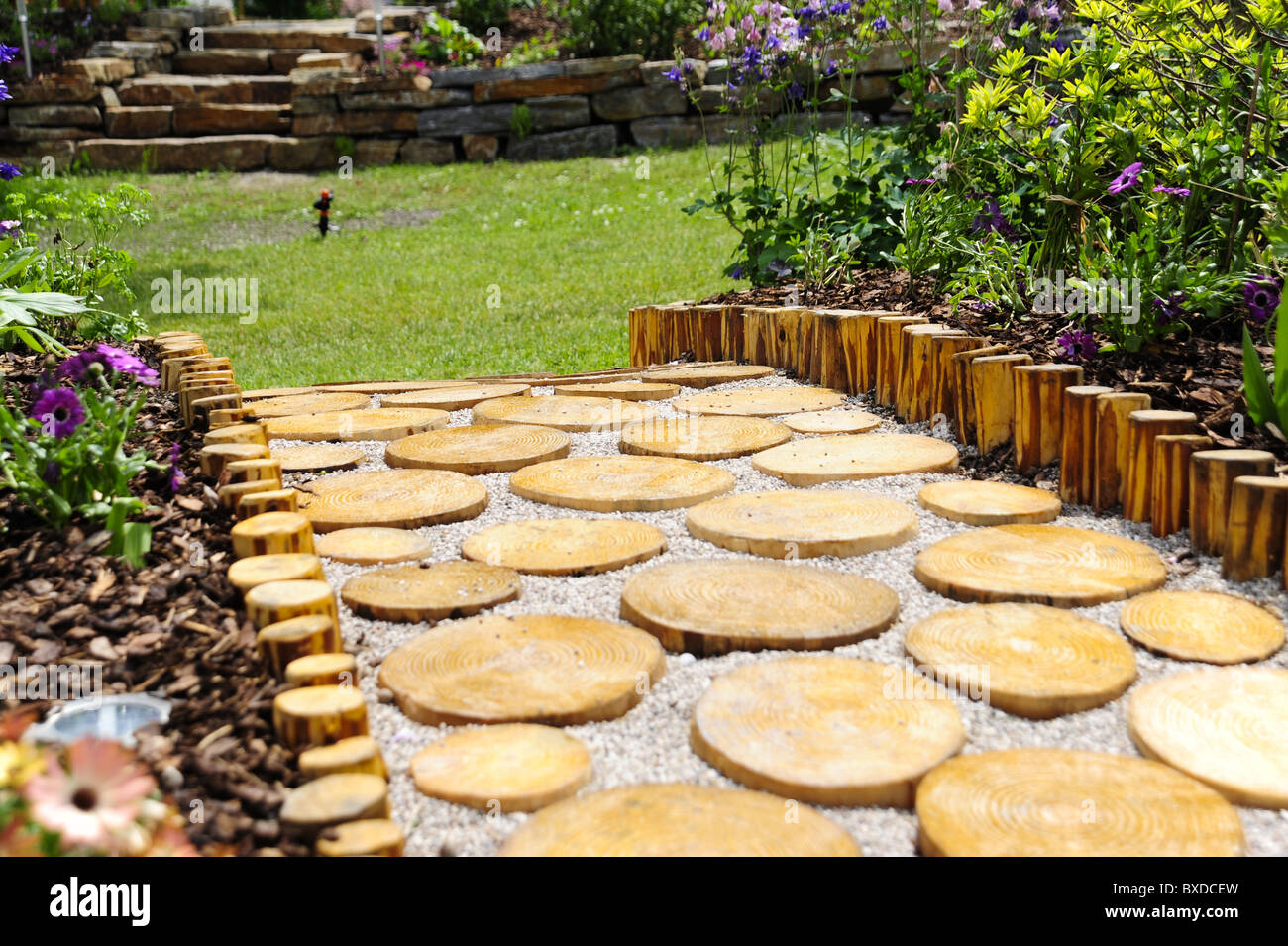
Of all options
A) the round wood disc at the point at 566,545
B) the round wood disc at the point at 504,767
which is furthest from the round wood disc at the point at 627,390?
the round wood disc at the point at 504,767

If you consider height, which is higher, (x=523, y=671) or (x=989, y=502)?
(x=989, y=502)

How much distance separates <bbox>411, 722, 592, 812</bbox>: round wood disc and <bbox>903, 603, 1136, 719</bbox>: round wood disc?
0.67m

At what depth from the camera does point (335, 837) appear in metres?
1.36

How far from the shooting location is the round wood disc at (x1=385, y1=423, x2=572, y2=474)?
307cm

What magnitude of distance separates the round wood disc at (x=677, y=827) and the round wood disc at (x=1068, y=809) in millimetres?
157

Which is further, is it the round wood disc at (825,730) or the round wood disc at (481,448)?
the round wood disc at (481,448)

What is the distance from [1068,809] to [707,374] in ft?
9.10

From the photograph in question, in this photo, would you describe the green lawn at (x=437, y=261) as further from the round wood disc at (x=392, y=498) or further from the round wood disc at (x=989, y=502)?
the round wood disc at (x=989, y=502)

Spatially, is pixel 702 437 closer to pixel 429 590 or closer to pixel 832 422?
pixel 832 422

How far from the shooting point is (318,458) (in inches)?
124

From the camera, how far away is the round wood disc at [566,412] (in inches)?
138

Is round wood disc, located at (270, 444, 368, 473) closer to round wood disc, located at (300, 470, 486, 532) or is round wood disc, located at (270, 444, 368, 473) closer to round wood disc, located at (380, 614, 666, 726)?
round wood disc, located at (300, 470, 486, 532)

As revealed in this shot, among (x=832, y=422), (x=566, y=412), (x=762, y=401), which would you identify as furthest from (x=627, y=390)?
(x=832, y=422)
